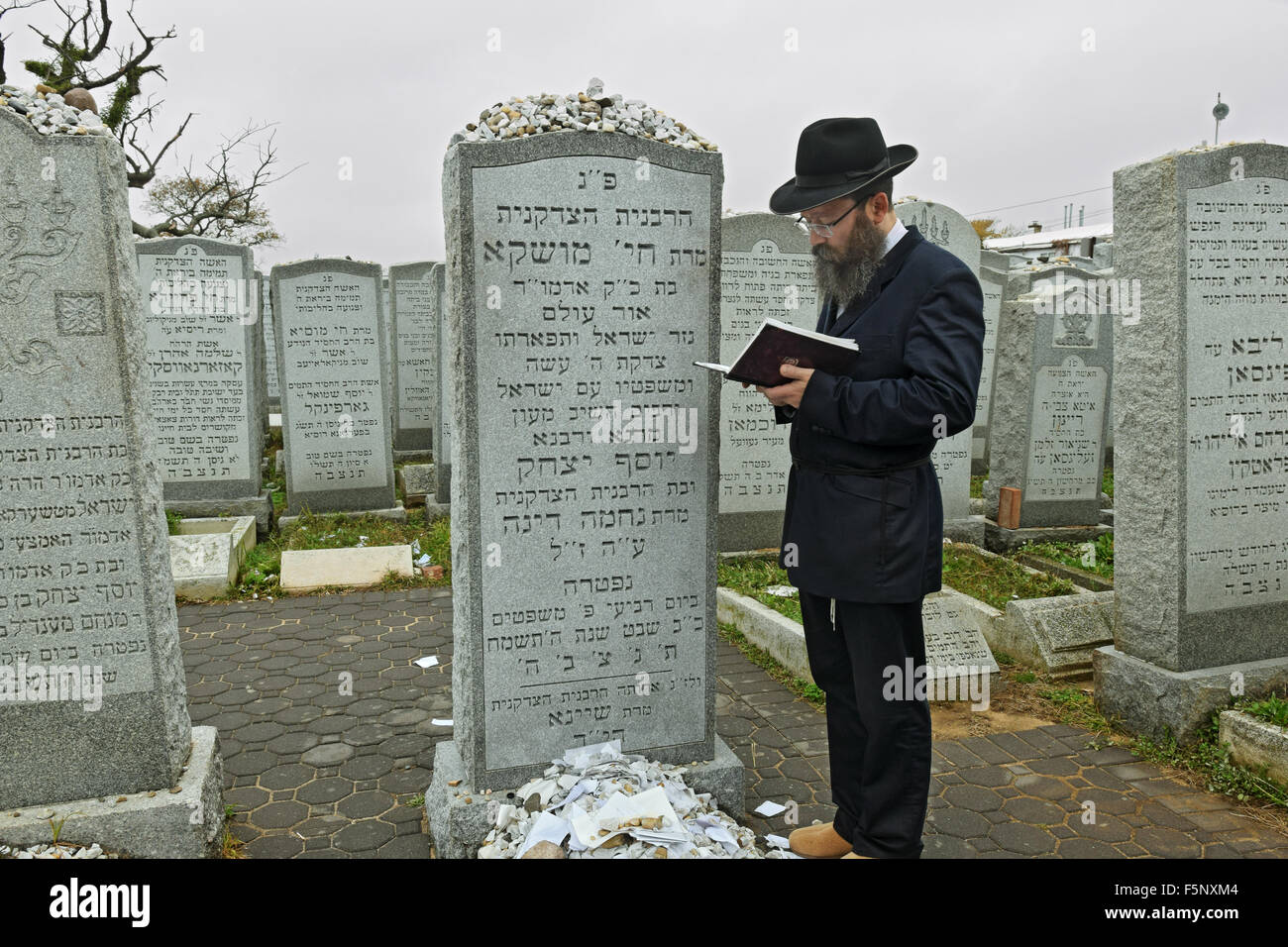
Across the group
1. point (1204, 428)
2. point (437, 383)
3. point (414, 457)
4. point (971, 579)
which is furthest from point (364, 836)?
point (414, 457)

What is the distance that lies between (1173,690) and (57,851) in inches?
179

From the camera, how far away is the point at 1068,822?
11.6 ft

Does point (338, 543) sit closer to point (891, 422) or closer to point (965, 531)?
point (965, 531)

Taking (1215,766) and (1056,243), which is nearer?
(1215,766)

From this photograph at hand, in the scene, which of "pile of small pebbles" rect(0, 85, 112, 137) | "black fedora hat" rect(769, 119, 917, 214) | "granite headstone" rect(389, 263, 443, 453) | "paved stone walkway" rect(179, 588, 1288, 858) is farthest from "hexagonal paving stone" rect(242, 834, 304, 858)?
"granite headstone" rect(389, 263, 443, 453)

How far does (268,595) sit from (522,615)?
13.7 ft

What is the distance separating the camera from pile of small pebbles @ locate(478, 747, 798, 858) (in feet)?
9.32

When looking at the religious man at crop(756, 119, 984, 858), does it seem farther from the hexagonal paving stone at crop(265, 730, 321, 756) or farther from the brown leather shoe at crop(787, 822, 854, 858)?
the hexagonal paving stone at crop(265, 730, 321, 756)

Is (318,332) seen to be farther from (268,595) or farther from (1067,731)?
(1067,731)

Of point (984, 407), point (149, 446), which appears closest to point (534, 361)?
point (149, 446)

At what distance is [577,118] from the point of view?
315 cm

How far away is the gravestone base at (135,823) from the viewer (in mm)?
2971

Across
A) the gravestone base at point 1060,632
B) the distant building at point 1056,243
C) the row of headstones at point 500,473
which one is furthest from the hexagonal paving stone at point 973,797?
the distant building at point 1056,243

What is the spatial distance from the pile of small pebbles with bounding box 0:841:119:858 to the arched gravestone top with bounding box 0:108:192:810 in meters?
0.17
